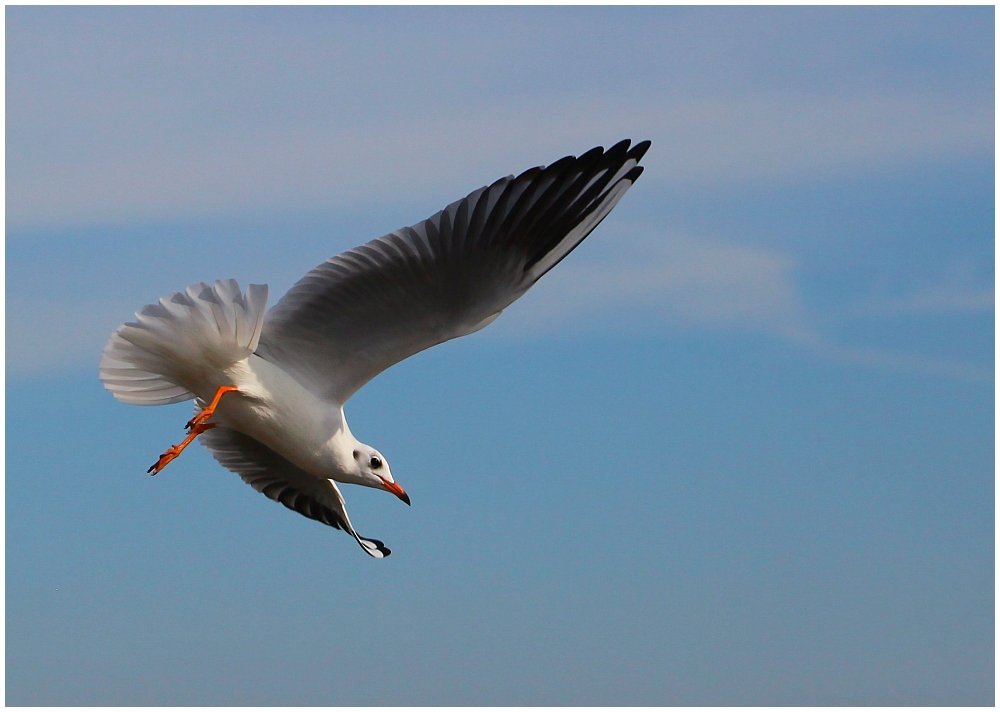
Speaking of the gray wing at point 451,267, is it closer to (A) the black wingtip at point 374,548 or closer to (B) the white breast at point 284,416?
(B) the white breast at point 284,416

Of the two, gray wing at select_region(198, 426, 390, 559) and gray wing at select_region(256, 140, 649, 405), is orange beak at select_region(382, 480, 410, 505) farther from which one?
gray wing at select_region(198, 426, 390, 559)

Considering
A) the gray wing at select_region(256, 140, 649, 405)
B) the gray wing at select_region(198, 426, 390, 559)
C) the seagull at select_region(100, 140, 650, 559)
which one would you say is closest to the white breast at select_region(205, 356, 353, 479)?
the seagull at select_region(100, 140, 650, 559)

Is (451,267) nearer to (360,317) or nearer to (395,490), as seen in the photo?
(360,317)

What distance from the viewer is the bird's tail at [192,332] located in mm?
5957

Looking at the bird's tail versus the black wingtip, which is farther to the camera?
the black wingtip

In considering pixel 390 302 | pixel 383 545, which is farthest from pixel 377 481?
pixel 383 545

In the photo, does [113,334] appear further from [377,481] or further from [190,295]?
[377,481]

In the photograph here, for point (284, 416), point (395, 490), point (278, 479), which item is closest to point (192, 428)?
point (284, 416)

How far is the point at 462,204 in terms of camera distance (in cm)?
635

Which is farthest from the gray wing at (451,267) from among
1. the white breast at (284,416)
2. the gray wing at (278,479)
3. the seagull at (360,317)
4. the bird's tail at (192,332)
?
the gray wing at (278,479)

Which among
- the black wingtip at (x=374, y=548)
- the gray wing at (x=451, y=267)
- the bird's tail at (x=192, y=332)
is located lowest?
the black wingtip at (x=374, y=548)

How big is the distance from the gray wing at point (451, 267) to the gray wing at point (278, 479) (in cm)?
156

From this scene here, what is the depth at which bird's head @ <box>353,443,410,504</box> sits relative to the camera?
269 inches

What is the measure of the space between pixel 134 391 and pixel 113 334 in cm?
71
